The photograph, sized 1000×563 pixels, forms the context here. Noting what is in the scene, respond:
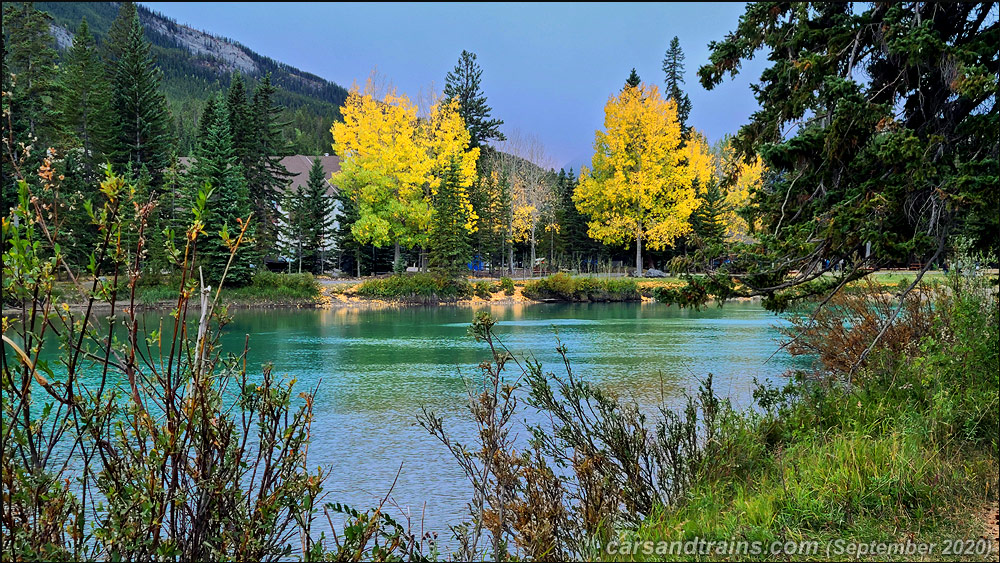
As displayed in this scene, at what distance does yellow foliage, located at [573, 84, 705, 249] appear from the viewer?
36.4 metres

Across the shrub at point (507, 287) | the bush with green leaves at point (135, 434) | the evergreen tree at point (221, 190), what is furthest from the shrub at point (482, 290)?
the bush with green leaves at point (135, 434)

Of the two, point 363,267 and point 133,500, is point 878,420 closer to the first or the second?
point 133,500

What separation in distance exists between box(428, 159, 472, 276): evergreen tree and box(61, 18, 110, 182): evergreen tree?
1710 centimetres

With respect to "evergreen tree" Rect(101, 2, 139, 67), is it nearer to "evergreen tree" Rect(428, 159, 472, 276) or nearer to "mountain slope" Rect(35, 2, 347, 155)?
"mountain slope" Rect(35, 2, 347, 155)

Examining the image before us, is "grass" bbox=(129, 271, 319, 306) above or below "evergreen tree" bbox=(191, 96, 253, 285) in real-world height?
below

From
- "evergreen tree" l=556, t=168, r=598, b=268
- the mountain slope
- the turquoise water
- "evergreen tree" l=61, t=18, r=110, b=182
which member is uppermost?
the mountain slope

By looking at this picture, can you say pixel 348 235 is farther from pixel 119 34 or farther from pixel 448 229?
pixel 119 34

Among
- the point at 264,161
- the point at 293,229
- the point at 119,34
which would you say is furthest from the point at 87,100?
the point at 119,34

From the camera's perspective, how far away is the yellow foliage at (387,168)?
1368 inches

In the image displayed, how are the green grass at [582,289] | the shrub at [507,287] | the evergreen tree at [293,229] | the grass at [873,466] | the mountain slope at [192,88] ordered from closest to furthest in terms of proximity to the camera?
the grass at [873,466] < the green grass at [582,289] < the shrub at [507,287] < the evergreen tree at [293,229] < the mountain slope at [192,88]

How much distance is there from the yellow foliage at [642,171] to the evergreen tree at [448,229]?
6999 mm

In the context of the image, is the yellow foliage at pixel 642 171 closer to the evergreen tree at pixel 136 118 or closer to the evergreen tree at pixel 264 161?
the evergreen tree at pixel 264 161

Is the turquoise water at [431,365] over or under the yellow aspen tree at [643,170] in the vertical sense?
under

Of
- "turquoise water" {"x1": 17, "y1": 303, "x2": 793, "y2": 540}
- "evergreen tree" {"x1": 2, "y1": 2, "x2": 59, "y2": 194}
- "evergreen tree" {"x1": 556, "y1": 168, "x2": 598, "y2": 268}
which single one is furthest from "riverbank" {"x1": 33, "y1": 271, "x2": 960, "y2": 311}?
"evergreen tree" {"x1": 556, "y1": 168, "x2": 598, "y2": 268}
